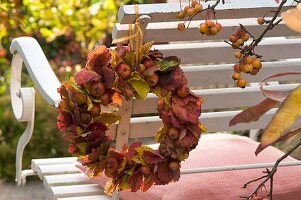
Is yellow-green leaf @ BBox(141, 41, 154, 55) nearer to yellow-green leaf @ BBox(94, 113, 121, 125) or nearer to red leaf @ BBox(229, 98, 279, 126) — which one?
yellow-green leaf @ BBox(94, 113, 121, 125)

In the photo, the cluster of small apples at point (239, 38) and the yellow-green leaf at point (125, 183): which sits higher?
the cluster of small apples at point (239, 38)

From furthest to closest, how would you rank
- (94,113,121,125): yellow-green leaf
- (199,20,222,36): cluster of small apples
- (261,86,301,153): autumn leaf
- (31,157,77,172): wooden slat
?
1. (31,157,77,172): wooden slat
2. (94,113,121,125): yellow-green leaf
3. (199,20,222,36): cluster of small apples
4. (261,86,301,153): autumn leaf

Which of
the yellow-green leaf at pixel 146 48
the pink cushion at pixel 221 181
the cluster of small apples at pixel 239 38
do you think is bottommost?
the pink cushion at pixel 221 181

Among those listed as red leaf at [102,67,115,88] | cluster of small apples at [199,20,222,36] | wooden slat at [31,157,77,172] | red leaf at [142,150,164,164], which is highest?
cluster of small apples at [199,20,222,36]

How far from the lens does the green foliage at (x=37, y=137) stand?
475 centimetres

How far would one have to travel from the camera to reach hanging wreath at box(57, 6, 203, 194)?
1783mm

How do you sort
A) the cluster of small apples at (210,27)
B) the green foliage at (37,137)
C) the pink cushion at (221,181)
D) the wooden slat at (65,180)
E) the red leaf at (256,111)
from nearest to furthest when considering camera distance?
1. the red leaf at (256,111)
2. the cluster of small apples at (210,27)
3. the pink cushion at (221,181)
4. the wooden slat at (65,180)
5. the green foliage at (37,137)

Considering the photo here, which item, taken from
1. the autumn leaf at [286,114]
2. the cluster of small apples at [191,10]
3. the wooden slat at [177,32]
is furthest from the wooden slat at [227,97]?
the autumn leaf at [286,114]

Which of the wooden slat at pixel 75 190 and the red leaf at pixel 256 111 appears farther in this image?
the wooden slat at pixel 75 190

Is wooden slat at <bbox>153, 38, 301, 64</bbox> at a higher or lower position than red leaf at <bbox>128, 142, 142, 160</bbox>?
higher

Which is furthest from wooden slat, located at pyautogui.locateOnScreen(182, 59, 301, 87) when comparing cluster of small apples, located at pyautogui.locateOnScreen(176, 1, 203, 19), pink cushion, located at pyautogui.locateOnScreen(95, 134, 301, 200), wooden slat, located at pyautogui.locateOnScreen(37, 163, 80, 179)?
wooden slat, located at pyautogui.locateOnScreen(37, 163, 80, 179)

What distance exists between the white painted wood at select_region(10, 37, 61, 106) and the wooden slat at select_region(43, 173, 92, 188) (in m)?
0.29

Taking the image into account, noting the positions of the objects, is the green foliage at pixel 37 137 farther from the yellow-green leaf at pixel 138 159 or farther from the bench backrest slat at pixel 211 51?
the yellow-green leaf at pixel 138 159

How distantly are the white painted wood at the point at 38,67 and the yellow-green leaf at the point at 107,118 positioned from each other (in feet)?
1.50
